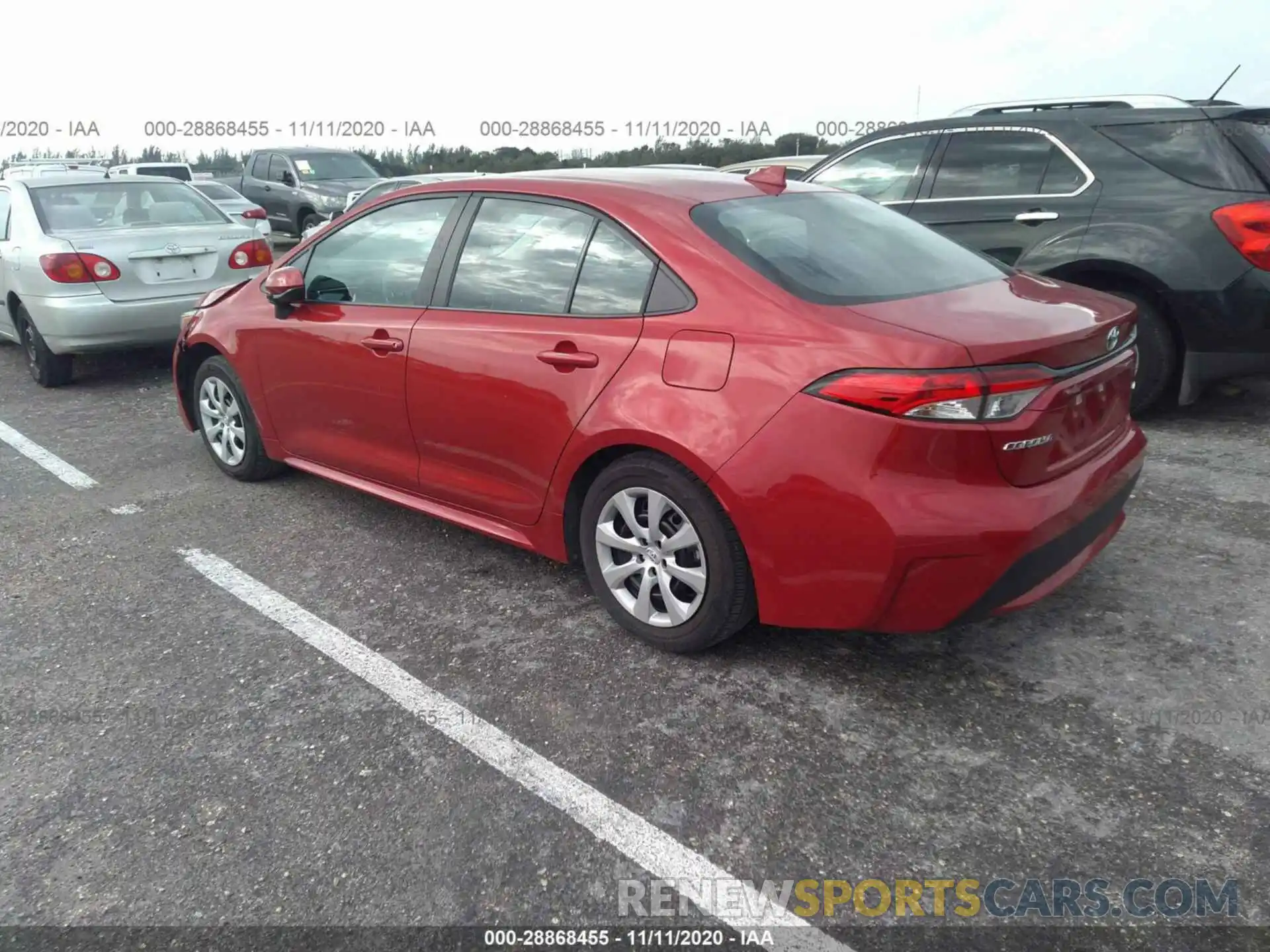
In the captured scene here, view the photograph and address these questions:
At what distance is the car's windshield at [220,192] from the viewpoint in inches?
647

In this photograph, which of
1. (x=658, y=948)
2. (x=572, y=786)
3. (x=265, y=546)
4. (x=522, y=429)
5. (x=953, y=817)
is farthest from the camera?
(x=265, y=546)

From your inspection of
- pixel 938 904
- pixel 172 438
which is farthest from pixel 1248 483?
pixel 172 438

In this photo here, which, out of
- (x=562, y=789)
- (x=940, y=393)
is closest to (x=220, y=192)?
(x=562, y=789)

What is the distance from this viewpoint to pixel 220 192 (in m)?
17.4

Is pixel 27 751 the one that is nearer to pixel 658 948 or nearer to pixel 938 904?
pixel 658 948

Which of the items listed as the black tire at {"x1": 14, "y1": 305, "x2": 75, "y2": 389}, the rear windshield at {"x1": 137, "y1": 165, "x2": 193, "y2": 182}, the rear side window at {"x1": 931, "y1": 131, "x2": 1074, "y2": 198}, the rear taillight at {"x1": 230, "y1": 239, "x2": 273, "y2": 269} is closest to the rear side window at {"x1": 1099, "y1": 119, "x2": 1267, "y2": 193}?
the rear side window at {"x1": 931, "y1": 131, "x2": 1074, "y2": 198}

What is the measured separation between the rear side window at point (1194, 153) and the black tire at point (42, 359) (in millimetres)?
7059

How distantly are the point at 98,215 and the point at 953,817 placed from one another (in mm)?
7405

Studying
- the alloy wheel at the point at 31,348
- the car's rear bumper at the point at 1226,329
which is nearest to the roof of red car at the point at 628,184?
the car's rear bumper at the point at 1226,329

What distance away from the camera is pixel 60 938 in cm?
223

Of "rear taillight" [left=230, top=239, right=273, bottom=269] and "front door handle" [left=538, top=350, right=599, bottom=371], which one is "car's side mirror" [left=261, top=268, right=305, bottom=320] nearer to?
"front door handle" [left=538, top=350, right=599, bottom=371]

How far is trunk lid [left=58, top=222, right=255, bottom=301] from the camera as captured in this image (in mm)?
7027

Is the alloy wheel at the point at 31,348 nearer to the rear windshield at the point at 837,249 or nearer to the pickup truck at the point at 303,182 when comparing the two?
the rear windshield at the point at 837,249

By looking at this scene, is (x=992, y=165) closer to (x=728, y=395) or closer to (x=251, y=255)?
(x=728, y=395)
